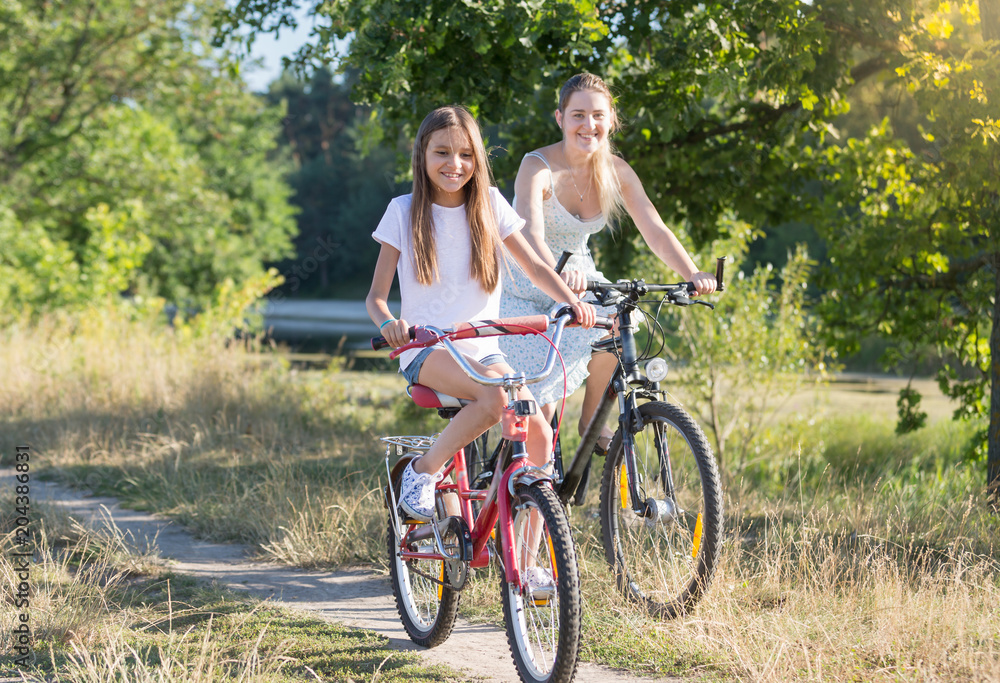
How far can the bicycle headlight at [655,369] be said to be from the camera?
320 cm

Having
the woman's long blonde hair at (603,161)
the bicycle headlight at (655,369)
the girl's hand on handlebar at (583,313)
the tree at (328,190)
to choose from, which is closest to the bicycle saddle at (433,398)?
the girl's hand on handlebar at (583,313)

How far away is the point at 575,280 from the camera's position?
3.20 m

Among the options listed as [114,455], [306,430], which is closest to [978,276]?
[306,430]

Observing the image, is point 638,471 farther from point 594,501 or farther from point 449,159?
point 594,501

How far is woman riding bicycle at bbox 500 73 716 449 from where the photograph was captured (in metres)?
3.69

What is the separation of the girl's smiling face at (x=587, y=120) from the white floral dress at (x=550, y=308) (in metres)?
0.17

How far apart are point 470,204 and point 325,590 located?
196cm

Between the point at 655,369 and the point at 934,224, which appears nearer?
the point at 655,369

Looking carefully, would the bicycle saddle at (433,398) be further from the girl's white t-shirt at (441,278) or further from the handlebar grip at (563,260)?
the handlebar grip at (563,260)

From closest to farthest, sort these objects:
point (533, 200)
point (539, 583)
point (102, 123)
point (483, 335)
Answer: point (539, 583) < point (483, 335) < point (533, 200) < point (102, 123)

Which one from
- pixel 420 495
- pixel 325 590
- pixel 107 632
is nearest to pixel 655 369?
pixel 420 495

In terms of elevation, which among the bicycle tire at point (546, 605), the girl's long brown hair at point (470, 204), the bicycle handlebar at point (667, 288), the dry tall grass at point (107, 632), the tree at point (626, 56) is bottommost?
the dry tall grass at point (107, 632)

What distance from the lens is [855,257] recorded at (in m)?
7.27

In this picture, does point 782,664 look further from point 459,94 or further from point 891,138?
point 891,138
